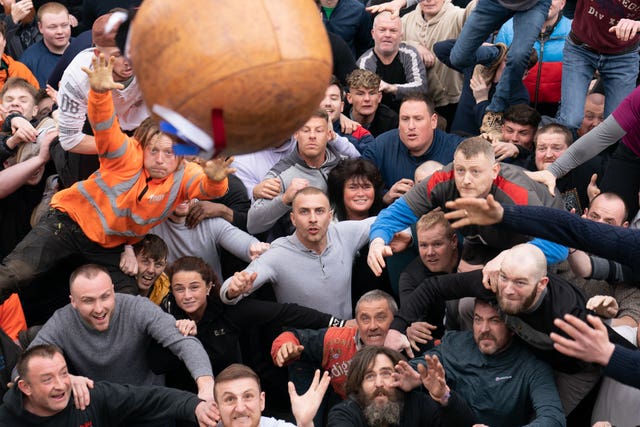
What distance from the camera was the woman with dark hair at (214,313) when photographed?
6.52 metres

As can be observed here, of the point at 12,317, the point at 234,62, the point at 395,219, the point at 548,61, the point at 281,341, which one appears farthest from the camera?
the point at 548,61

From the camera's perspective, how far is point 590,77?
7.63 metres

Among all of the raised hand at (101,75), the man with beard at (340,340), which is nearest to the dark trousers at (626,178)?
the man with beard at (340,340)

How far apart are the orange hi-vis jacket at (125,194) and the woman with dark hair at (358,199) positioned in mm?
1108

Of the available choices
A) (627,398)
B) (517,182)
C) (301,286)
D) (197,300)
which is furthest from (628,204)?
(197,300)

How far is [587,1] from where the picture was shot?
7477 millimetres

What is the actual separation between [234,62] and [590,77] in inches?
200

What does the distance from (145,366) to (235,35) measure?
3.70 meters

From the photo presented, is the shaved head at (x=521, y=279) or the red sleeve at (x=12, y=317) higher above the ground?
the shaved head at (x=521, y=279)

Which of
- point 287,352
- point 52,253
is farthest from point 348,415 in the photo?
point 52,253

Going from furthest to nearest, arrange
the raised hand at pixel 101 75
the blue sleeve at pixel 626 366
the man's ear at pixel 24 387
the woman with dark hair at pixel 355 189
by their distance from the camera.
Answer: the woman with dark hair at pixel 355 189 < the man's ear at pixel 24 387 < the raised hand at pixel 101 75 < the blue sleeve at pixel 626 366

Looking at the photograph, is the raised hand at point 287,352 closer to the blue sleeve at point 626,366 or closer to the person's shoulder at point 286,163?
the person's shoulder at point 286,163

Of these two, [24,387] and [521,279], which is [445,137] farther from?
[24,387]

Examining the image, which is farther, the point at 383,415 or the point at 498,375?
the point at 498,375
